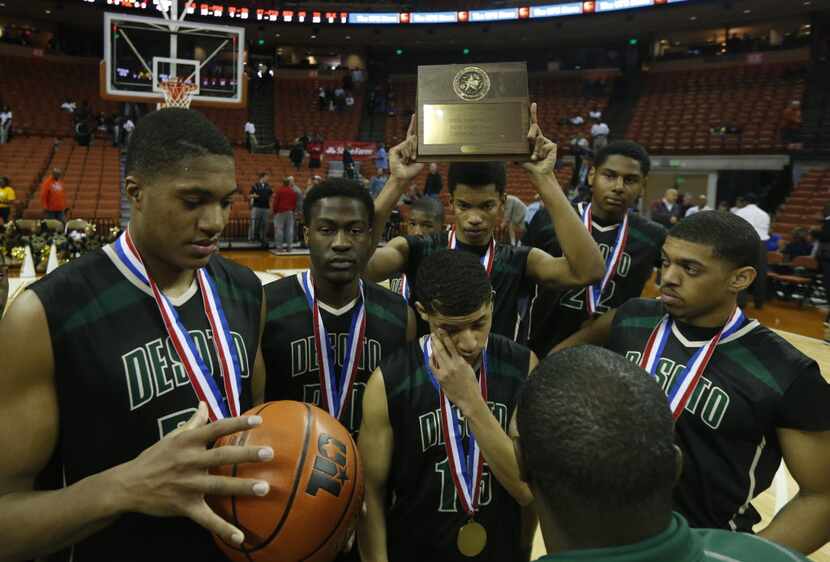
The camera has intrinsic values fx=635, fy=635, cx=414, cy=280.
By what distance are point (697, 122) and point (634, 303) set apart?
62.6 feet

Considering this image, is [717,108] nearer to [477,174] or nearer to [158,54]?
[158,54]

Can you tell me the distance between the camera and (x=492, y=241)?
2.89m

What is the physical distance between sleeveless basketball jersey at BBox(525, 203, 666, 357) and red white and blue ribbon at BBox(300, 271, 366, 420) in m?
1.27

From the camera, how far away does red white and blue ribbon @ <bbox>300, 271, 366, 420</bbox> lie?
7.24 ft

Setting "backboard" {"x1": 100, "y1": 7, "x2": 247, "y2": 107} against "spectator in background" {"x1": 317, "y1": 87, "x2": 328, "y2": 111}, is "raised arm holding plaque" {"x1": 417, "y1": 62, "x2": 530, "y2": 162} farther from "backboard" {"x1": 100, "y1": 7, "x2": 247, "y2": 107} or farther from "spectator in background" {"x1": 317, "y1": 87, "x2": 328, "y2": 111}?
"spectator in background" {"x1": 317, "y1": 87, "x2": 328, "y2": 111}

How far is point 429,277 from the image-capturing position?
2041mm

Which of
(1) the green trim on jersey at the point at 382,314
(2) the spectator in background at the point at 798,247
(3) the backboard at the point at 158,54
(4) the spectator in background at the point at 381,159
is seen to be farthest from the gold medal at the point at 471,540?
(4) the spectator in background at the point at 381,159

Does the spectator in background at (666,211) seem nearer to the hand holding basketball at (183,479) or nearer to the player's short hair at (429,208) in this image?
the player's short hair at (429,208)

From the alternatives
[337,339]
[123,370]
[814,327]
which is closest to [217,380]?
[123,370]

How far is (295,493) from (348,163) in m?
17.9

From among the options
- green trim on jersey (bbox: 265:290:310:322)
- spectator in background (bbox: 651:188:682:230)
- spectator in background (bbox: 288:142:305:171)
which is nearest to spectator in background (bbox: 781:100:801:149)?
spectator in background (bbox: 651:188:682:230)

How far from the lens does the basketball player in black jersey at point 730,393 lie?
1810mm

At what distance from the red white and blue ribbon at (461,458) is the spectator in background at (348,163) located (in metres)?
16.8

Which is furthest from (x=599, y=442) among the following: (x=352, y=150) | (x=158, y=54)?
(x=352, y=150)
